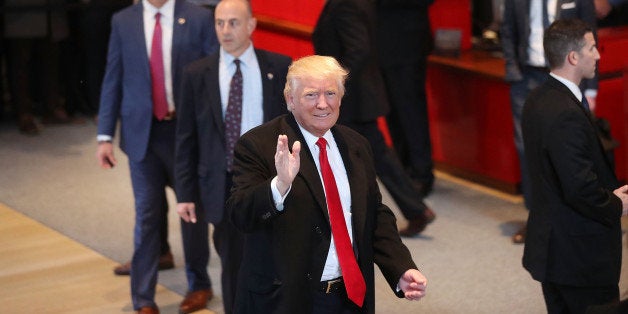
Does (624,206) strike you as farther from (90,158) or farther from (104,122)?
(90,158)

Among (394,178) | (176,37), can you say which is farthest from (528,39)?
(176,37)

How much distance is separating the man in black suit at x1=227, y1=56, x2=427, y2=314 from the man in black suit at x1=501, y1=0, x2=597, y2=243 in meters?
3.00

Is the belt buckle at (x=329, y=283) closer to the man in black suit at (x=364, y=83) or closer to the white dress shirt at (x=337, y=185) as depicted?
the white dress shirt at (x=337, y=185)

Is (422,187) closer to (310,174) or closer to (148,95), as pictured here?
(148,95)

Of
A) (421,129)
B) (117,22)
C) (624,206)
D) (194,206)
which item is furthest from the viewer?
(421,129)

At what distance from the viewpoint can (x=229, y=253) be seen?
551 cm

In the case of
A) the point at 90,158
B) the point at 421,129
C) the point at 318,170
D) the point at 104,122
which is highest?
the point at 318,170

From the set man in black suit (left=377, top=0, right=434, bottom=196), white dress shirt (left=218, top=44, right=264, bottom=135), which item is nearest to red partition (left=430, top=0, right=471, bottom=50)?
man in black suit (left=377, top=0, right=434, bottom=196)

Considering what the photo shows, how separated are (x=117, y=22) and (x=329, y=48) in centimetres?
141

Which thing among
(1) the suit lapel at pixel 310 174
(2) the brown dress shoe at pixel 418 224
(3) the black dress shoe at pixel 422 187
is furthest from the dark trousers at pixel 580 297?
(3) the black dress shoe at pixel 422 187

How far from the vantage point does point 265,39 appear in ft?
32.4

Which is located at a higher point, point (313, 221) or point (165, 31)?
point (165, 31)

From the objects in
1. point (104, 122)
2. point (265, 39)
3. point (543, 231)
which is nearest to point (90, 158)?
point (265, 39)

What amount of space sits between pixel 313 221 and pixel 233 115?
1455 mm
